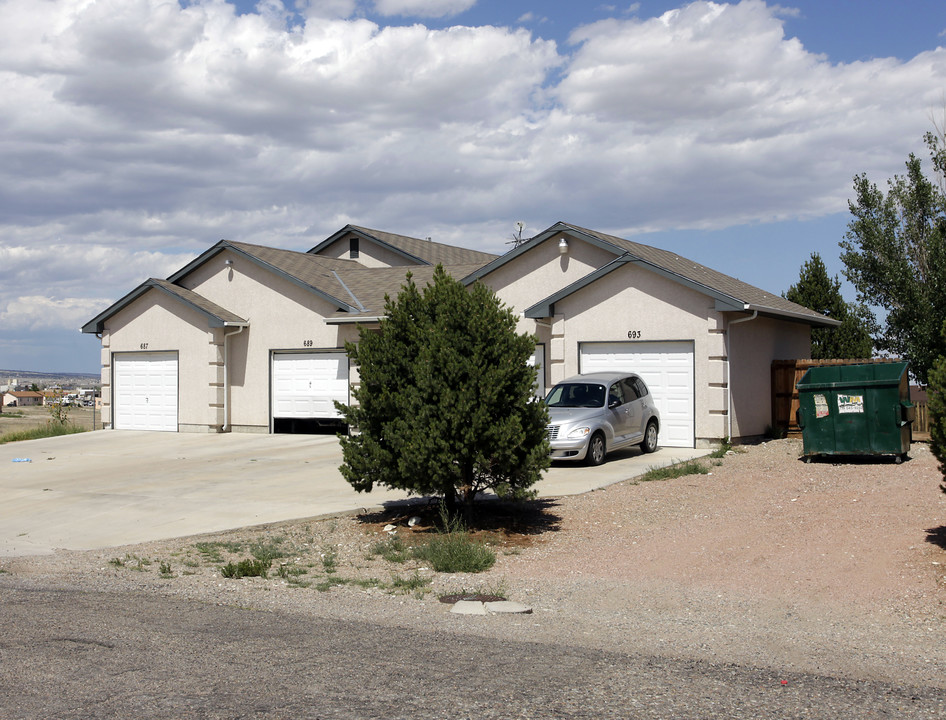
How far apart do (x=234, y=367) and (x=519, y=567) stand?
17.2 metres

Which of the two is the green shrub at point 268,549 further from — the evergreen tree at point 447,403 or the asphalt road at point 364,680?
the asphalt road at point 364,680

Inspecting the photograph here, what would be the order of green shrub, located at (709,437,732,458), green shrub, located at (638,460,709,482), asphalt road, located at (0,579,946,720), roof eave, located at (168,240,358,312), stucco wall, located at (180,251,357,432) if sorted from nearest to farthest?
asphalt road, located at (0,579,946,720) < green shrub, located at (638,460,709,482) < green shrub, located at (709,437,732,458) < roof eave, located at (168,240,358,312) < stucco wall, located at (180,251,357,432)

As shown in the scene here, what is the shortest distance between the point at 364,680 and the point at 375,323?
701 inches

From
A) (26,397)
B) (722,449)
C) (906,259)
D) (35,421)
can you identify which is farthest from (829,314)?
(26,397)

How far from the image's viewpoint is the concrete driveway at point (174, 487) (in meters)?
12.1

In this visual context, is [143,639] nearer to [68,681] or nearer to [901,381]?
[68,681]

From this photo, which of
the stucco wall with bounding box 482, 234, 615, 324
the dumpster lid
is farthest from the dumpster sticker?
the stucco wall with bounding box 482, 234, 615, 324

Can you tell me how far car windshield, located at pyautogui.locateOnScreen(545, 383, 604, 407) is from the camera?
1748 cm

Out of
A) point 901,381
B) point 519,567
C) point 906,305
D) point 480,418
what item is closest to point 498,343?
A: point 480,418

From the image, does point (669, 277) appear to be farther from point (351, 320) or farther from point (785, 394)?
point (351, 320)

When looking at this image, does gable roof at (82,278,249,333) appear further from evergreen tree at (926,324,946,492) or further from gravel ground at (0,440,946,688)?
evergreen tree at (926,324,946,492)

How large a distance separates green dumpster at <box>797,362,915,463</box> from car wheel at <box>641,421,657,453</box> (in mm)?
3214

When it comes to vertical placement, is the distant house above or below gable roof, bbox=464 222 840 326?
→ below

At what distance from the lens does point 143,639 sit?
680 cm
